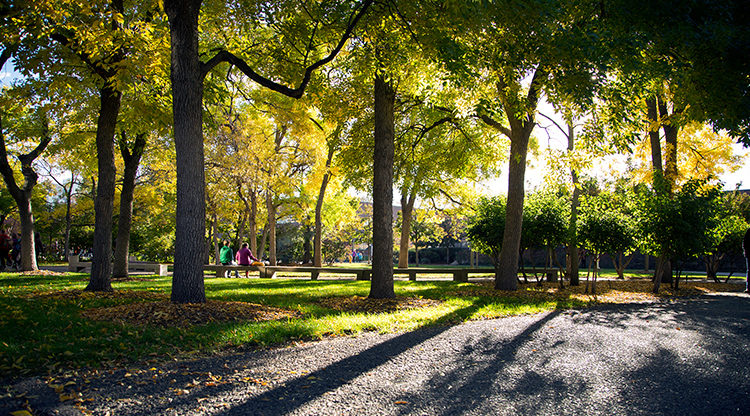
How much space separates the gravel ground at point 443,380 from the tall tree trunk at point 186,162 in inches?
111

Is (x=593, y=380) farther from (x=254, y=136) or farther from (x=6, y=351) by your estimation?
(x=254, y=136)

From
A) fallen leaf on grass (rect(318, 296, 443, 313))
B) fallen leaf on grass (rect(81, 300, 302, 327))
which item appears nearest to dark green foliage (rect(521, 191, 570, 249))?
fallen leaf on grass (rect(318, 296, 443, 313))

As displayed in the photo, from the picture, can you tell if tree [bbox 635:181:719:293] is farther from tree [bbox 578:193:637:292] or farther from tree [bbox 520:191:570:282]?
tree [bbox 520:191:570:282]

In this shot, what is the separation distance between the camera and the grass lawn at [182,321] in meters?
4.47

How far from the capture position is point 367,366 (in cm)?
435

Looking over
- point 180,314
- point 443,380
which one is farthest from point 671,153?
point 180,314

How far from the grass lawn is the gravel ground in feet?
1.58

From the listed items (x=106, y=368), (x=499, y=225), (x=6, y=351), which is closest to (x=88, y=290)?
(x=6, y=351)

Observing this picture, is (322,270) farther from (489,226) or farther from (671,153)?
(671,153)

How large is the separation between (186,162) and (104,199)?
162 inches

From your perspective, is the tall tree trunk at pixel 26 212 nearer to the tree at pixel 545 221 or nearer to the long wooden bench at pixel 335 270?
the long wooden bench at pixel 335 270

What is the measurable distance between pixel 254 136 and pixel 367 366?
16.4 metres

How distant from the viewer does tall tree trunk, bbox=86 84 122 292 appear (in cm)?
955

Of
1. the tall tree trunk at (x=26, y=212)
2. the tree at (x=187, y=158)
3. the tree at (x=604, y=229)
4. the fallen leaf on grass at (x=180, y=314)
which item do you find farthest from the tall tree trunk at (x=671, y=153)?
the tall tree trunk at (x=26, y=212)
